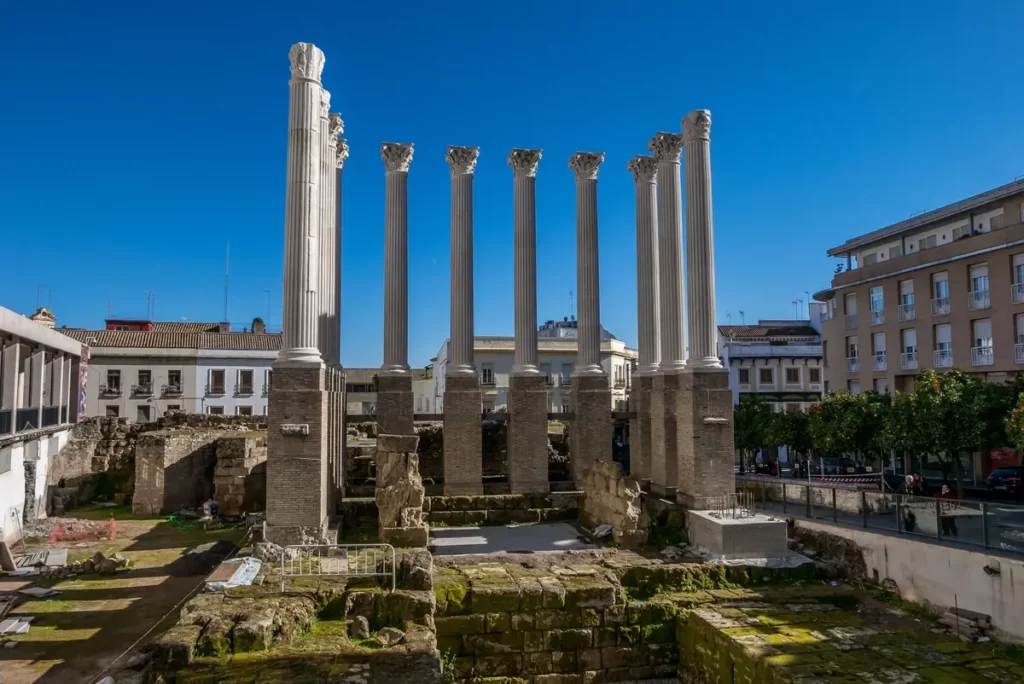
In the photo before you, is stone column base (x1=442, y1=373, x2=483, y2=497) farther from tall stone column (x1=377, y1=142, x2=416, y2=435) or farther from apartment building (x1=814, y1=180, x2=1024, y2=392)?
apartment building (x1=814, y1=180, x2=1024, y2=392)

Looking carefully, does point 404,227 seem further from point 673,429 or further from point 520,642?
point 520,642

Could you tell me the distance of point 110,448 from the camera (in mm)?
26125

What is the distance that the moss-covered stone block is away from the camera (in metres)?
12.6

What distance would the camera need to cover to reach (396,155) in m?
22.8

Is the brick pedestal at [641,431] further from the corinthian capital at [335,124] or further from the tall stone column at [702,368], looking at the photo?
the corinthian capital at [335,124]

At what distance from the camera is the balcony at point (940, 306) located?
29.0 metres

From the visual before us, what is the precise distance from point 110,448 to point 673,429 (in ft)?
65.8

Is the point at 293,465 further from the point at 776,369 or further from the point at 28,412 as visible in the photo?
the point at 776,369

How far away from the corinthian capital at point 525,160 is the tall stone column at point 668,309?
368 centimetres

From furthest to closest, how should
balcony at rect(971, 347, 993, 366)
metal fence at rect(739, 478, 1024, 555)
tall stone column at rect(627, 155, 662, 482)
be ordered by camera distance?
balcony at rect(971, 347, 993, 366)
tall stone column at rect(627, 155, 662, 482)
metal fence at rect(739, 478, 1024, 555)

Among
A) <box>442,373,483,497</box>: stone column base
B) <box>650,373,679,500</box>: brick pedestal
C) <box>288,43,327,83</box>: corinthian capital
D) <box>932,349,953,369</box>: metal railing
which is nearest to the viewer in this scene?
<box>288,43,327,83</box>: corinthian capital

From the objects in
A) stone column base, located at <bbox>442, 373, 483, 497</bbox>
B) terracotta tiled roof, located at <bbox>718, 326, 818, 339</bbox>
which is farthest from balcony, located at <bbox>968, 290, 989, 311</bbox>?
stone column base, located at <bbox>442, 373, 483, 497</bbox>

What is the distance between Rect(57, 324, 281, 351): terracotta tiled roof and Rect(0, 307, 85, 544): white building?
42.9 feet

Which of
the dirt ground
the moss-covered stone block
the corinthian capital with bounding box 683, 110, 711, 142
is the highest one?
the corinthian capital with bounding box 683, 110, 711, 142
